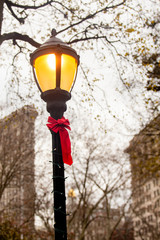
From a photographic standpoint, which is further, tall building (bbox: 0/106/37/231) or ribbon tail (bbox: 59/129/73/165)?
tall building (bbox: 0/106/37/231)

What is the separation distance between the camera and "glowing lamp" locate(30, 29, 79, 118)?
4.27 meters

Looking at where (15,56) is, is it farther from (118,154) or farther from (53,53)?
(118,154)

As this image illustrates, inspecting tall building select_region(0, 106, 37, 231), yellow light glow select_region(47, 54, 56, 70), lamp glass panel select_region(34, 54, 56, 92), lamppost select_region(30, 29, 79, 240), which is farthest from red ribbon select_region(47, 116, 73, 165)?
tall building select_region(0, 106, 37, 231)

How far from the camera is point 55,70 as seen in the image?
4250 mm

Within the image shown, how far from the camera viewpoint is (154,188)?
91.1 meters

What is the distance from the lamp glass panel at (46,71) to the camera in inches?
168

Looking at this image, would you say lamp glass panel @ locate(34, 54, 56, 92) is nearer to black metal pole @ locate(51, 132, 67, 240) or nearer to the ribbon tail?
the ribbon tail

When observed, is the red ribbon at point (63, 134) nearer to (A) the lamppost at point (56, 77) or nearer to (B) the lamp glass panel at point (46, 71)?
(A) the lamppost at point (56, 77)

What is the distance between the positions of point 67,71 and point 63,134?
785 millimetres

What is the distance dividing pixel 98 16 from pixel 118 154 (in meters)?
16.8

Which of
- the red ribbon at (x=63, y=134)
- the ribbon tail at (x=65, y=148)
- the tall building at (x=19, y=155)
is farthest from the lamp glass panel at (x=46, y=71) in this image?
the tall building at (x=19, y=155)

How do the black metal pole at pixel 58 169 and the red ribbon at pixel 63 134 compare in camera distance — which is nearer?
the black metal pole at pixel 58 169

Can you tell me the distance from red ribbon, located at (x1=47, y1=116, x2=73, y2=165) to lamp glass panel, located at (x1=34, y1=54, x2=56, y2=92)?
0.44 metres

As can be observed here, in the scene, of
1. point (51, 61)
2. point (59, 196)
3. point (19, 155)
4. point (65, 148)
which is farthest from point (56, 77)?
point (19, 155)
